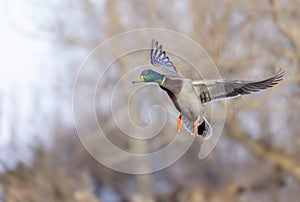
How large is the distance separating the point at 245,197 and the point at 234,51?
7.45ft

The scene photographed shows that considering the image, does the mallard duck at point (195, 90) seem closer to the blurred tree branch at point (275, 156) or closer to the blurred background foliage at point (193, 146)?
the blurred background foliage at point (193, 146)

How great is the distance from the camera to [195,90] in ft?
2.04

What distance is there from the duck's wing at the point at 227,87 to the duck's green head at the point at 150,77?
0.04 m

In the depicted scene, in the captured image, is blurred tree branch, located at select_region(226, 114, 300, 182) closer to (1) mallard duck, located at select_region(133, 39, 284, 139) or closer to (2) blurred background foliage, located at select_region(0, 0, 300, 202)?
(2) blurred background foliage, located at select_region(0, 0, 300, 202)

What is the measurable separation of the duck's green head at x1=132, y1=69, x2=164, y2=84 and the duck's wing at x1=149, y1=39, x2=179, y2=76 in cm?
2

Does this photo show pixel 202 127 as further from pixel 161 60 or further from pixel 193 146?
pixel 193 146

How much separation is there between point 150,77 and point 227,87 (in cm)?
9

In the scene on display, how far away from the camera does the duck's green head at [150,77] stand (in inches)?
24.3

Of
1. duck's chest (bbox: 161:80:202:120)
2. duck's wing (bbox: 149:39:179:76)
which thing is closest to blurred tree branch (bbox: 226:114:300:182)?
duck's wing (bbox: 149:39:179:76)

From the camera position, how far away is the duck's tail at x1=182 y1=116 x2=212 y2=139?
603 millimetres

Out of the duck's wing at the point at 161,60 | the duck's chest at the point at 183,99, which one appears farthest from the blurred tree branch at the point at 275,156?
the duck's chest at the point at 183,99

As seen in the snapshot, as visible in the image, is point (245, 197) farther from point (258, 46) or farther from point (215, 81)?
point (215, 81)

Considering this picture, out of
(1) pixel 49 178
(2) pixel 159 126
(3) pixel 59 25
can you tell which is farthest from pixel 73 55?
(2) pixel 159 126

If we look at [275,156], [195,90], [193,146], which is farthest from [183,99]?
[275,156]
